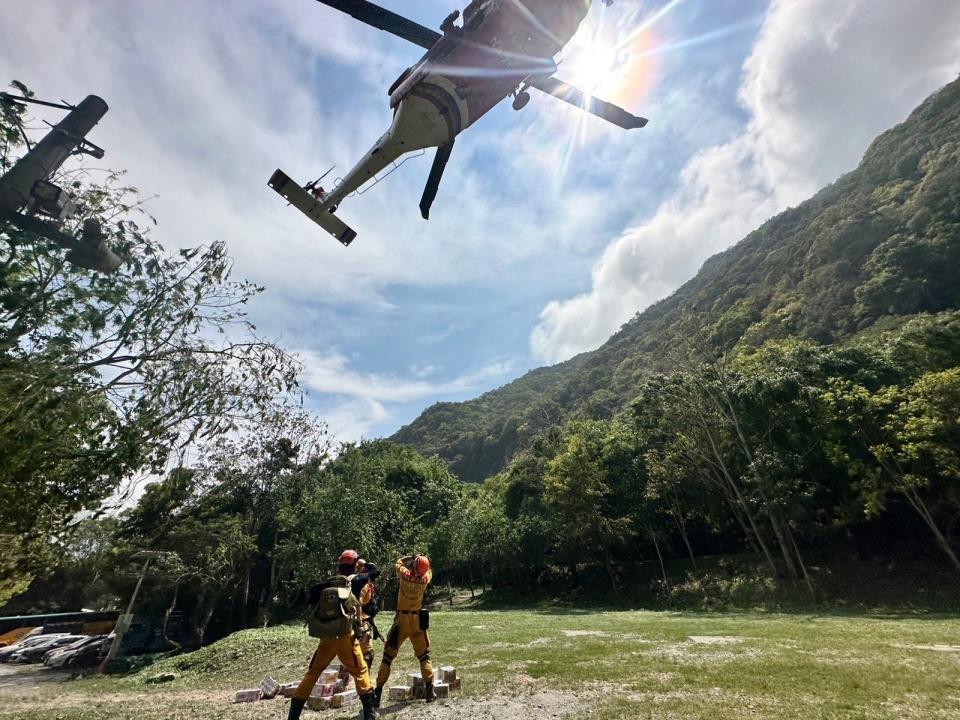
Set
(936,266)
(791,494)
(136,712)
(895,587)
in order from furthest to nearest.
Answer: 1. (936,266)
2. (791,494)
3. (895,587)
4. (136,712)

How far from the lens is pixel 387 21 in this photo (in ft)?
20.1

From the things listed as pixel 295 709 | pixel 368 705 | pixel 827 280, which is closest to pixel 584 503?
pixel 368 705

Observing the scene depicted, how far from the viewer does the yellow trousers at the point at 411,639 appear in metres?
6.04

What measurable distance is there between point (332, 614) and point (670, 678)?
4.94m

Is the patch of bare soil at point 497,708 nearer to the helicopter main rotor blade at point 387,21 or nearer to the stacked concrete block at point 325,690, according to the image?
the stacked concrete block at point 325,690

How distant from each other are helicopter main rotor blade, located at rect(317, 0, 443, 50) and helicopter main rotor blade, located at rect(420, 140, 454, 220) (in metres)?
1.39

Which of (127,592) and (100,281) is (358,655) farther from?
(127,592)

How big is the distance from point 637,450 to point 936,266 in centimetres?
3990

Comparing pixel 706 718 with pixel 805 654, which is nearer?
pixel 706 718

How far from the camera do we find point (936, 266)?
44.1 meters

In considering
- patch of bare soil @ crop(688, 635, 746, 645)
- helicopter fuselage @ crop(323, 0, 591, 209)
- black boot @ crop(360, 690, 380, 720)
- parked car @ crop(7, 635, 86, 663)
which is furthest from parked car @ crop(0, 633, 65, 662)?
helicopter fuselage @ crop(323, 0, 591, 209)

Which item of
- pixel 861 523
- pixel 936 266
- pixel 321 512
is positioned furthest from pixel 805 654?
pixel 936 266

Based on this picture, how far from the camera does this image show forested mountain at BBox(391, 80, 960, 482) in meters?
45.5

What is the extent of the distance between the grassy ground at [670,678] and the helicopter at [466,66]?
7516 millimetres
